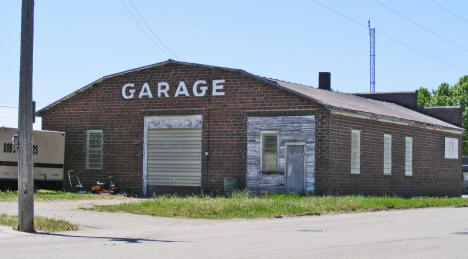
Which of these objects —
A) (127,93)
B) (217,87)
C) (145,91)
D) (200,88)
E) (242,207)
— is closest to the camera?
(242,207)

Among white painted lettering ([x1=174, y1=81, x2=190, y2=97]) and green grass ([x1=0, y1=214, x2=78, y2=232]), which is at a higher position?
white painted lettering ([x1=174, y1=81, x2=190, y2=97])

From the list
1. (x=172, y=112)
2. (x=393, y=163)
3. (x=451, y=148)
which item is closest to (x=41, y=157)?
(x=172, y=112)

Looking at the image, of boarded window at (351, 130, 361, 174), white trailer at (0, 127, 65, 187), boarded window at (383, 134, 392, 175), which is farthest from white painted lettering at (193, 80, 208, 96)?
boarded window at (383, 134, 392, 175)

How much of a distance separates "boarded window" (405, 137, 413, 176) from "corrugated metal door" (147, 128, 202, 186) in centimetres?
1061

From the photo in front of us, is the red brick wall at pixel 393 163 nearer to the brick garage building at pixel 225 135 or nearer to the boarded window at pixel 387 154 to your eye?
the brick garage building at pixel 225 135

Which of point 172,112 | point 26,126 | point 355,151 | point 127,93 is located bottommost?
point 355,151

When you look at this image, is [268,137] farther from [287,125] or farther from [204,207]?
[204,207]

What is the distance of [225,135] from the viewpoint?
31.3 metres

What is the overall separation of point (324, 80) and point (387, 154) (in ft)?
32.7

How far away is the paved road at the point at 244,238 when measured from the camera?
459 inches

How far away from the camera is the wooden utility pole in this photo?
15.5 m

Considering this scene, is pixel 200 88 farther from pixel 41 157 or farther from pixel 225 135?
pixel 41 157

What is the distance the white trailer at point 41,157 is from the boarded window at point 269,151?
9.41 meters

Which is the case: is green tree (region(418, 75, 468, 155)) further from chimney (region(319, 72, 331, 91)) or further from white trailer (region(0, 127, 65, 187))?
white trailer (region(0, 127, 65, 187))
